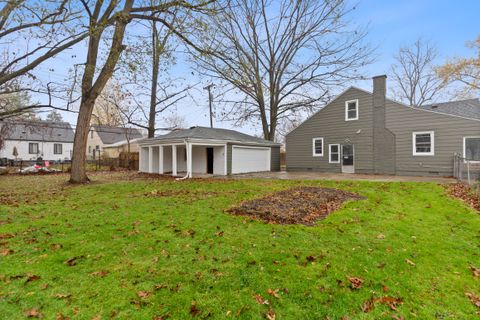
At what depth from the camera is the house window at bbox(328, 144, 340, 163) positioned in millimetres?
17555

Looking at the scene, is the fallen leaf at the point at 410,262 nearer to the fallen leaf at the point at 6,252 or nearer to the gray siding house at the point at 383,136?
the fallen leaf at the point at 6,252

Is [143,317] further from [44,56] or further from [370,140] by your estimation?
[370,140]

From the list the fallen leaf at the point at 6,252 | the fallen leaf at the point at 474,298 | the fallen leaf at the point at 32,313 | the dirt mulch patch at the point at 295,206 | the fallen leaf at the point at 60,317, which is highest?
the dirt mulch patch at the point at 295,206

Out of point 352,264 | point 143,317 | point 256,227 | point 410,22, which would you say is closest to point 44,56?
point 256,227

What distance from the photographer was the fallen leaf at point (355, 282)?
10.2 ft

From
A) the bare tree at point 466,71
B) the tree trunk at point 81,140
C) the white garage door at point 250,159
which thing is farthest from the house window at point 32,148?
the bare tree at point 466,71

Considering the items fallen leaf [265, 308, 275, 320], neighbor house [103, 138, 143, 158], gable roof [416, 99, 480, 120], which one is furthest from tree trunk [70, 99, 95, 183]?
neighbor house [103, 138, 143, 158]

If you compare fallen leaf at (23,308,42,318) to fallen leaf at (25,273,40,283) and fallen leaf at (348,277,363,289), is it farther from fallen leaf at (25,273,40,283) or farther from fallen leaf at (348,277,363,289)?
fallen leaf at (348,277,363,289)

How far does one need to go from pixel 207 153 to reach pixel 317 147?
789 cm

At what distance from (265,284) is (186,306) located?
0.96m

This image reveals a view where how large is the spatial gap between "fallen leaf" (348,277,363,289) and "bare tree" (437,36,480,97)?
91.0 feet

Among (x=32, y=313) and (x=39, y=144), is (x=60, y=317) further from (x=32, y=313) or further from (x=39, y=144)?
(x=39, y=144)

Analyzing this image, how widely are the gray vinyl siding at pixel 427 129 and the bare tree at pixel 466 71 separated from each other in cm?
1320

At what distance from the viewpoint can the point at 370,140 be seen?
16.2 metres
